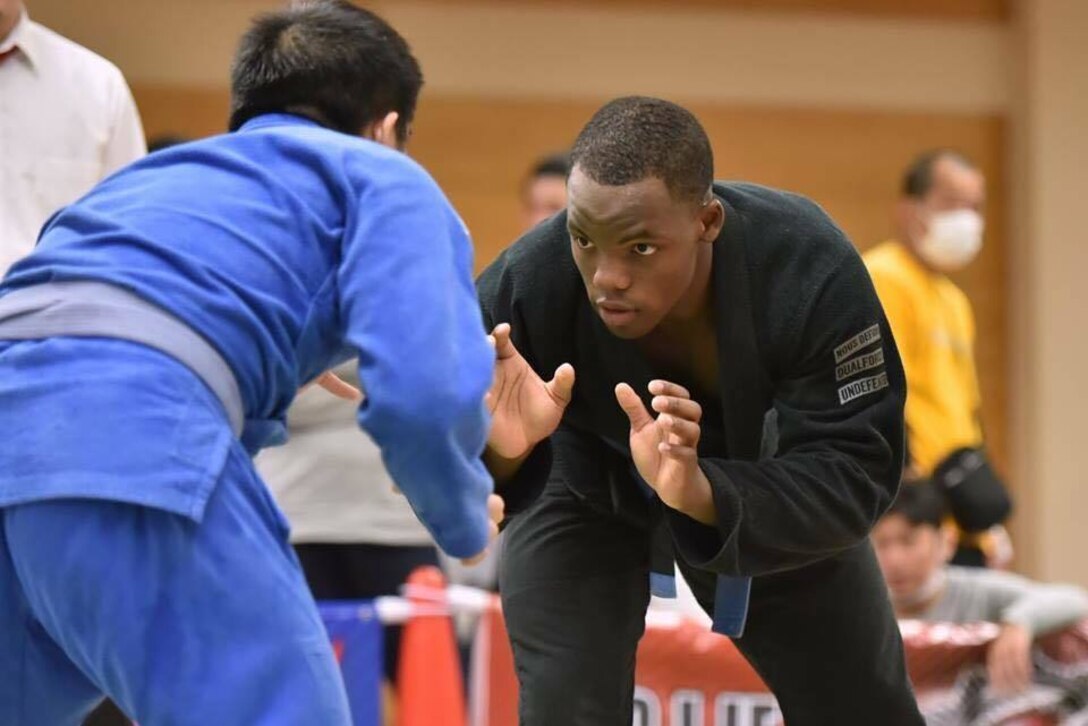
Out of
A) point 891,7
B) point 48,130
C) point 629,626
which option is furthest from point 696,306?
point 891,7

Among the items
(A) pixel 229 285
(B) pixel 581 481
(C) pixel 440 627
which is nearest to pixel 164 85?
(C) pixel 440 627

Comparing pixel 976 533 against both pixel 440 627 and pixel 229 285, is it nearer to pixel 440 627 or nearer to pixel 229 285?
pixel 440 627

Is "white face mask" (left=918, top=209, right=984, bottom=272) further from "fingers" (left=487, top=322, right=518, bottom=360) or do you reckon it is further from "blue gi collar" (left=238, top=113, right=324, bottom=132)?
"blue gi collar" (left=238, top=113, right=324, bottom=132)

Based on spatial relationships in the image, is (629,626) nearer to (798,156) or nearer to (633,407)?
(633,407)

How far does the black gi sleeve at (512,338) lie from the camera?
3139 millimetres

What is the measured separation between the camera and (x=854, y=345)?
307cm

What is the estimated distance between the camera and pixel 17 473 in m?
2.31

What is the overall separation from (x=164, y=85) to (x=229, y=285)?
19.9ft

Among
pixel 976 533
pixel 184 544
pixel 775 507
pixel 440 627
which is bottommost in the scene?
pixel 976 533

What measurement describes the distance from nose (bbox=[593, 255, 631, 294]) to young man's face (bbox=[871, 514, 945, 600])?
8.73ft

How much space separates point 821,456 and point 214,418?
1.14 meters

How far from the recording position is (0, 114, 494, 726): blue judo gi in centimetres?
→ 229

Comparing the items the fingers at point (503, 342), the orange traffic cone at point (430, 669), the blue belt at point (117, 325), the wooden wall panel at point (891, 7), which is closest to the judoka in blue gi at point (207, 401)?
the blue belt at point (117, 325)

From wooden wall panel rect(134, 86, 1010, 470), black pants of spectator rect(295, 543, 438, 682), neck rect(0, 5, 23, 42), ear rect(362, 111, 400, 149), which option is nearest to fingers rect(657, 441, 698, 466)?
ear rect(362, 111, 400, 149)
